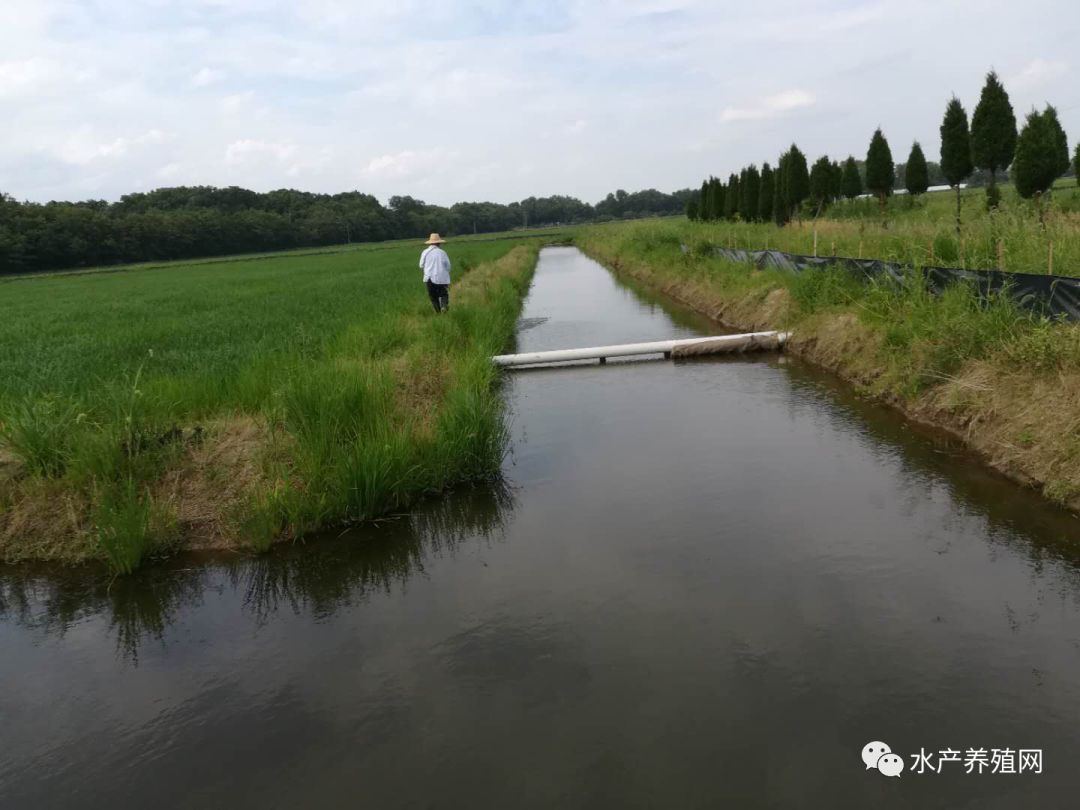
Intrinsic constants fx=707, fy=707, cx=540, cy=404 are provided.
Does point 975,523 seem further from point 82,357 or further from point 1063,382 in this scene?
point 82,357

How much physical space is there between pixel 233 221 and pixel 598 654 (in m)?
84.3

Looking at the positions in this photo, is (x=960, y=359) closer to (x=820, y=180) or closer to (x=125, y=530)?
(x=125, y=530)

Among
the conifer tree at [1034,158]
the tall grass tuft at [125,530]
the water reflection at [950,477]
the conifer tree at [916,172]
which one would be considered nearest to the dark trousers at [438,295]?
the water reflection at [950,477]

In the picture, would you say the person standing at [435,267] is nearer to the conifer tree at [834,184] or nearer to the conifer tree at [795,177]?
the conifer tree at [795,177]

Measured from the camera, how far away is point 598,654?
4.05 metres

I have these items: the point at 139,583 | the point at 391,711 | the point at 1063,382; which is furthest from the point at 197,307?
the point at 1063,382

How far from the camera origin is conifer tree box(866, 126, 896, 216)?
29.5 metres

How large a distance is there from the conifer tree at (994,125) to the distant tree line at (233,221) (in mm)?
62720

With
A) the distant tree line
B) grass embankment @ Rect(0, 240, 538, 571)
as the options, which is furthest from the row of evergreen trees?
the distant tree line

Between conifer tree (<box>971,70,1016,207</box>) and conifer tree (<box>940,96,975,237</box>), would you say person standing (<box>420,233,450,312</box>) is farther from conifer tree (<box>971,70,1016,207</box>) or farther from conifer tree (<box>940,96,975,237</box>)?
conifer tree (<box>940,96,975,237</box>)

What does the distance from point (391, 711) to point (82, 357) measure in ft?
27.9

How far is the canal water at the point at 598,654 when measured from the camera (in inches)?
125

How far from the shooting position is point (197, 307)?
17844mm

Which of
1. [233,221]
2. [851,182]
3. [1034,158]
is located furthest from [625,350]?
[233,221]
